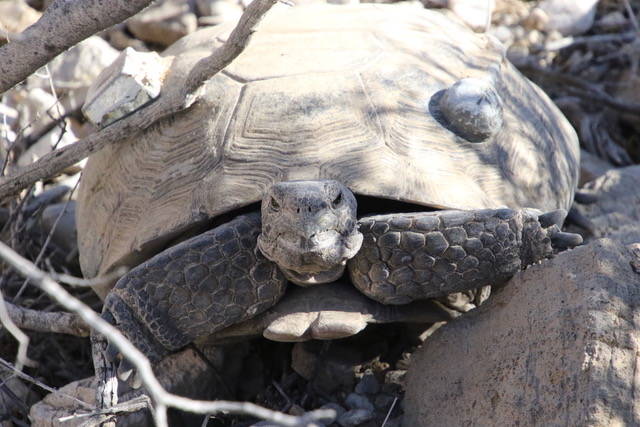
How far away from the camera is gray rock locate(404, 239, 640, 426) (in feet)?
7.26

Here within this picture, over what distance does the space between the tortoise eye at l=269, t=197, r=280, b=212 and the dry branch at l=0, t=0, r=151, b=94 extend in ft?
2.48

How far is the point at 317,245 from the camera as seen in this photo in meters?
2.54

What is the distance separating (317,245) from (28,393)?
1526mm

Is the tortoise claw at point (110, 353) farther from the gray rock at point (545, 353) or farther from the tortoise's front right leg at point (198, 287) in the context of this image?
the gray rock at point (545, 353)

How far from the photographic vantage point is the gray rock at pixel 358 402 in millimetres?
2854

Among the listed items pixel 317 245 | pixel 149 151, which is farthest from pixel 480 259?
pixel 149 151

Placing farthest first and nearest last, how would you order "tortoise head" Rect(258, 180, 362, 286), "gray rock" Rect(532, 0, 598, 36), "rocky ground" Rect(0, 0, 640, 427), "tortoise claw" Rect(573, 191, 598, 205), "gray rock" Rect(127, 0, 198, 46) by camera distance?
"gray rock" Rect(532, 0, 598, 36) < "gray rock" Rect(127, 0, 198, 46) < "tortoise claw" Rect(573, 191, 598, 205) < "rocky ground" Rect(0, 0, 640, 427) < "tortoise head" Rect(258, 180, 362, 286)

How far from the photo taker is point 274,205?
261 centimetres

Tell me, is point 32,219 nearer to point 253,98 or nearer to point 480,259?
point 253,98

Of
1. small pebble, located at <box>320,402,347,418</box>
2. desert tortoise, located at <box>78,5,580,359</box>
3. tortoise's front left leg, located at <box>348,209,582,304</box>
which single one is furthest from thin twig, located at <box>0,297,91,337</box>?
tortoise's front left leg, located at <box>348,209,582,304</box>

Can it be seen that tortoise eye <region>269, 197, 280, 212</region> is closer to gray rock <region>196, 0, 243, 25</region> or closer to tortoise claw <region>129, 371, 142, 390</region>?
tortoise claw <region>129, 371, 142, 390</region>

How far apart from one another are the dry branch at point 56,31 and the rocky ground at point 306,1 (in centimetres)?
60

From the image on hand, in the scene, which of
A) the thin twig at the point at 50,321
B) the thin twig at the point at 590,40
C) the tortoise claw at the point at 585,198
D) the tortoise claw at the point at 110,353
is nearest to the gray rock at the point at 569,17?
the thin twig at the point at 590,40

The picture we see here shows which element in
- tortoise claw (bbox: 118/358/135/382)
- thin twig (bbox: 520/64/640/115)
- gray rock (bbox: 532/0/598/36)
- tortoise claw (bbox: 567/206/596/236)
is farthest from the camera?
gray rock (bbox: 532/0/598/36)
